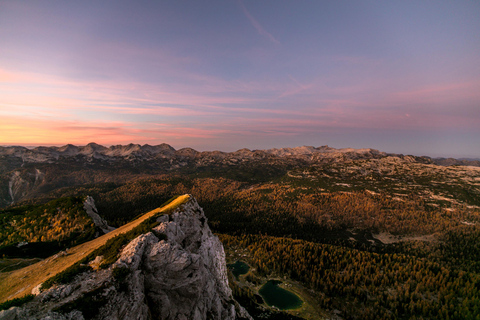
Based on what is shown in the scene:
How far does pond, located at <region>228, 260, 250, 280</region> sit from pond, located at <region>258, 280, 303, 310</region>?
55.0 ft

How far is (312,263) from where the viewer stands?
431ft

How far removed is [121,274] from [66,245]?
51.0 metres

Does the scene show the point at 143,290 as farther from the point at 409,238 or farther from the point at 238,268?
the point at 409,238

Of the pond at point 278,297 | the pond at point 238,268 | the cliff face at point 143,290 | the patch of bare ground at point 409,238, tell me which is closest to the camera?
the cliff face at point 143,290

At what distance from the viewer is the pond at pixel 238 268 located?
123375mm

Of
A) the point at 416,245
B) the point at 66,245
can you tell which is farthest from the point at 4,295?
the point at 416,245

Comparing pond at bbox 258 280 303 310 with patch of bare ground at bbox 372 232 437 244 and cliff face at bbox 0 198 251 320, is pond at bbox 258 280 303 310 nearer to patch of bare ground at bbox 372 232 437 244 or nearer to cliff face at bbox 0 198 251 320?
cliff face at bbox 0 198 251 320

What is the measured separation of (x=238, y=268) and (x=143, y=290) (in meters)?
112

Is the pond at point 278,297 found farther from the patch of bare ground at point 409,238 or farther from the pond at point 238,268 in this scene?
the patch of bare ground at point 409,238

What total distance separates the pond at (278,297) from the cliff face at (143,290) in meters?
66.2

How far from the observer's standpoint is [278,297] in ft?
348

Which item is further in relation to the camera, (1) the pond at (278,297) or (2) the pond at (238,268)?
(2) the pond at (238,268)

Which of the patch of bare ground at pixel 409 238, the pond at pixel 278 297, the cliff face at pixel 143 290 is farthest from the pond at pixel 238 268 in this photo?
the patch of bare ground at pixel 409 238

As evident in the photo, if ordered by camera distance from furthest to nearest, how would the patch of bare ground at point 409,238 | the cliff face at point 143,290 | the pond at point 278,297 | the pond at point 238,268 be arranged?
the patch of bare ground at point 409,238, the pond at point 238,268, the pond at point 278,297, the cliff face at point 143,290
